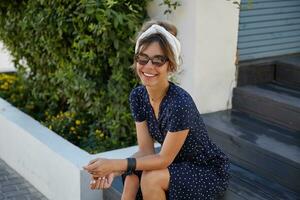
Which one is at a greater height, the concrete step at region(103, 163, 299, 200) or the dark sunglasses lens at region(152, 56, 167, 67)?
the dark sunglasses lens at region(152, 56, 167, 67)

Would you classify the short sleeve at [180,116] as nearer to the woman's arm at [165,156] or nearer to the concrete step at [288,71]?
the woman's arm at [165,156]

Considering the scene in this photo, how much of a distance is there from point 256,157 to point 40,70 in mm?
3016

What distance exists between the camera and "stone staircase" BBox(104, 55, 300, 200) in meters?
3.58

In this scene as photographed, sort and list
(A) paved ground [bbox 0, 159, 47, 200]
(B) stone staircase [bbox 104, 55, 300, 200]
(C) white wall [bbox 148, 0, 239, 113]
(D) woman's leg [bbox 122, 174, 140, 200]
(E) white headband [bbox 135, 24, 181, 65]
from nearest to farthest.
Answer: (E) white headband [bbox 135, 24, 181, 65], (D) woman's leg [bbox 122, 174, 140, 200], (B) stone staircase [bbox 104, 55, 300, 200], (C) white wall [bbox 148, 0, 239, 113], (A) paved ground [bbox 0, 159, 47, 200]

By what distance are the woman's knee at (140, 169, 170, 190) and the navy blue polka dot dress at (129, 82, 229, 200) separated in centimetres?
3

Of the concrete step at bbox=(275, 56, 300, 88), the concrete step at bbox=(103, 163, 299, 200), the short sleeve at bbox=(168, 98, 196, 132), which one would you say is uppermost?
the short sleeve at bbox=(168, 98, 196, 132)

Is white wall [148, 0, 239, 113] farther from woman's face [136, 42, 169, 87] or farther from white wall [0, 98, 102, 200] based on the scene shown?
woman's face [136, 42, 169, 87]

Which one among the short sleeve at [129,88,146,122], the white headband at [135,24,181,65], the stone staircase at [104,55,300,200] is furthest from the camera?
the stone staircase at [104,55,300,200]

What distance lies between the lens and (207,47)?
176 inches

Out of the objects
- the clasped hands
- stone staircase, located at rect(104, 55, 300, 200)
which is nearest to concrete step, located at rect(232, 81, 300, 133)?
stone staircase, located at rect(104, 55, 300, 200)

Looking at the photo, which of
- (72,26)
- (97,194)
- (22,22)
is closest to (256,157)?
(97,194)

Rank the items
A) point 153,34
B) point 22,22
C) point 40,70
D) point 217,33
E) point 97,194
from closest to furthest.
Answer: point 153,34, point 97,194, point 217,33, point 22,22, point 40,70

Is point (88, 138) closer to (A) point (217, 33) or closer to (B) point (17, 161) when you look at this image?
(B) point (17, 161)

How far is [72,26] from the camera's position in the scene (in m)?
4.82
